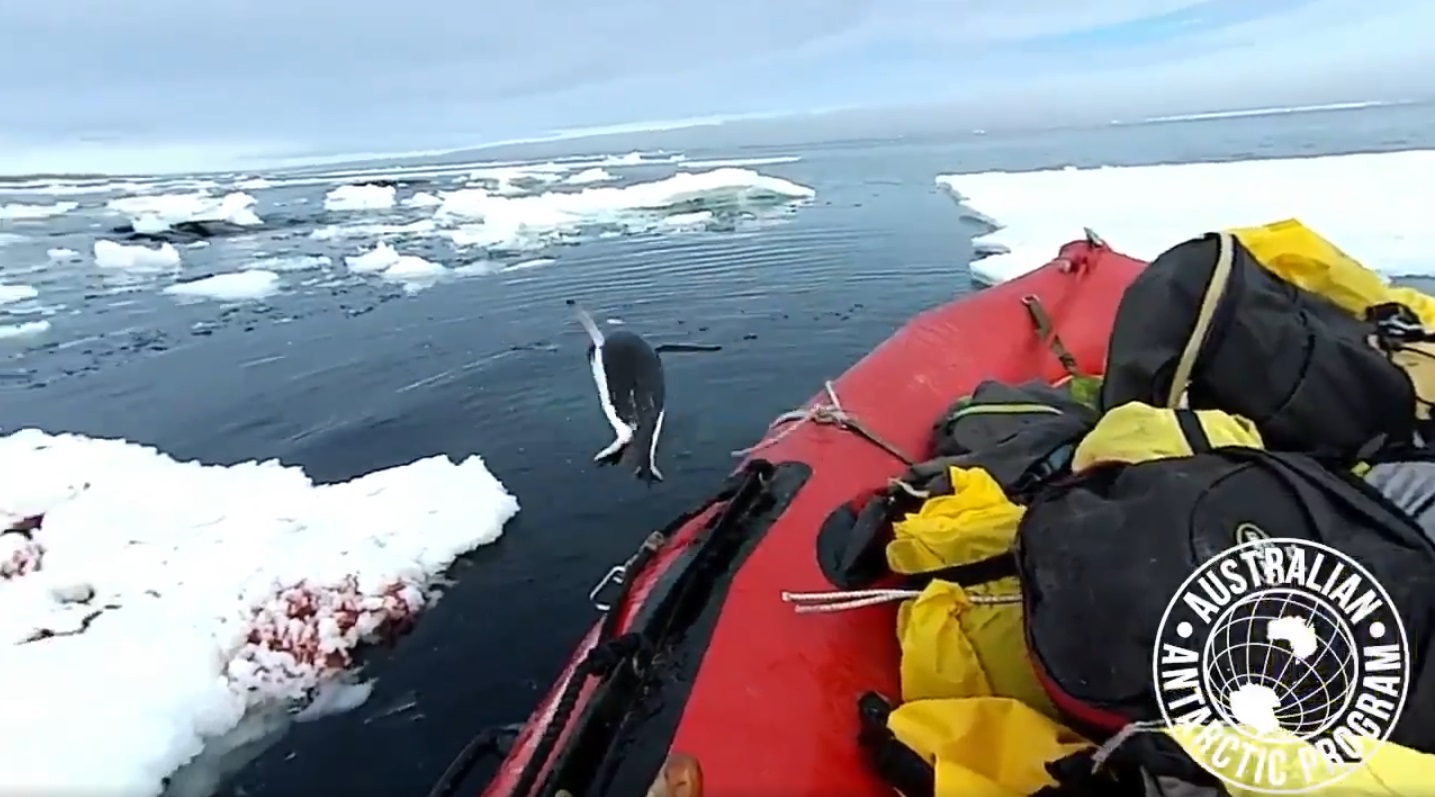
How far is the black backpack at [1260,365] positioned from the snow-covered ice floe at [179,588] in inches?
98.4

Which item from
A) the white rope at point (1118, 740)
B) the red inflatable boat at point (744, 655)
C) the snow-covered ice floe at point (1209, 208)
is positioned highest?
the white rope at point (1118, 740)

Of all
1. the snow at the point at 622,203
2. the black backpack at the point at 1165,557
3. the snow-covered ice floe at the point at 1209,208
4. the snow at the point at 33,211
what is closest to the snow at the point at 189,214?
the snow at the point at 33,211

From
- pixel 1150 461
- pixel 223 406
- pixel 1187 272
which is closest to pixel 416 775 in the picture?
pixel 1150 461

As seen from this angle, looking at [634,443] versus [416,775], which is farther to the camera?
[634,443]

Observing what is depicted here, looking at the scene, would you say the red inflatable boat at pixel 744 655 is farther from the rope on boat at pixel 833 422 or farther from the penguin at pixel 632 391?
the penguin at pixel 632 391

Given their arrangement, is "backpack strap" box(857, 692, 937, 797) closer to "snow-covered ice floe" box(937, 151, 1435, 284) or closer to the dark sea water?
the dark sea water

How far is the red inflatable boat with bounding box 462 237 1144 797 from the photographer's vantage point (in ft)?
4.53

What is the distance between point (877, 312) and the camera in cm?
705

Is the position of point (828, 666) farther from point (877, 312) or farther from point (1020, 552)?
point (877, 312)

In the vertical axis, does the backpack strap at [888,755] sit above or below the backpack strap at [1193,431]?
below

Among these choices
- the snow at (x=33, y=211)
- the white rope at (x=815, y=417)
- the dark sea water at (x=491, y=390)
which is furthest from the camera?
the snow at (x=33, y=211)

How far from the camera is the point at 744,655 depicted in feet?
5.31

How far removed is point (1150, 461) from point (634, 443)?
283cm

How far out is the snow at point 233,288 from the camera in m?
9.70
